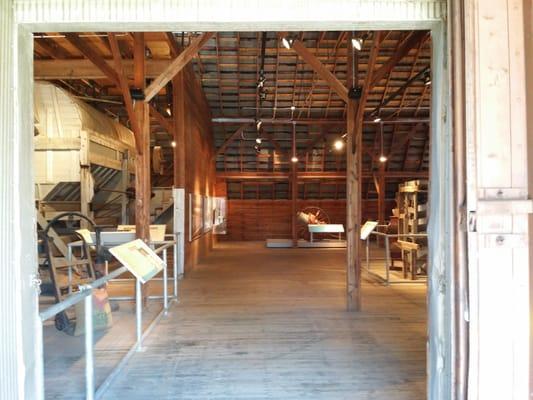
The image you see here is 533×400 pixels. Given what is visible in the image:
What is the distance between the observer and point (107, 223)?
9.83 metres

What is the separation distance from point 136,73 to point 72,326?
133 inches

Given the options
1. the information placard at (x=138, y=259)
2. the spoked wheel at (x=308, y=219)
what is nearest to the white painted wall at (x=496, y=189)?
the information placard at (x=138, y=259)

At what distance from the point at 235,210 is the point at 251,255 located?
5.06 m

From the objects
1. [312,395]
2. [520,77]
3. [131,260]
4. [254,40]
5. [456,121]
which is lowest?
[312,395]

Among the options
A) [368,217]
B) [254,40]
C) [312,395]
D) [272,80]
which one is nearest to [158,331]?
[312,395]

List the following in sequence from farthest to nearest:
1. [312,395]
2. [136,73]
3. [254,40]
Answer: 1. [254,40]
2. [136,73]
3. [312,395]

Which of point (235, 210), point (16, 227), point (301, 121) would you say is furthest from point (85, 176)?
point (235, 210)

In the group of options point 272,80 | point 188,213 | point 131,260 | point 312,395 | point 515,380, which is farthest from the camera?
point 272,80

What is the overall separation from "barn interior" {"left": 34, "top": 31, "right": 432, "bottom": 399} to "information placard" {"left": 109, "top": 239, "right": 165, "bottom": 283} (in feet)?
0.20

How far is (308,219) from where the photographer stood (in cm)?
1405

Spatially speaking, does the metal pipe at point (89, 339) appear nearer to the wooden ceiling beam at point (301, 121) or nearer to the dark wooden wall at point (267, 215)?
the wooden ceiling beam at point (301, 121)

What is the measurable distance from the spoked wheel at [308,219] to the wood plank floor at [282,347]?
7564 millimetres

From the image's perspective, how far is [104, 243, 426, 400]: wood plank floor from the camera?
113 inches

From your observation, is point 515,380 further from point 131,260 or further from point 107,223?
point 107,223
